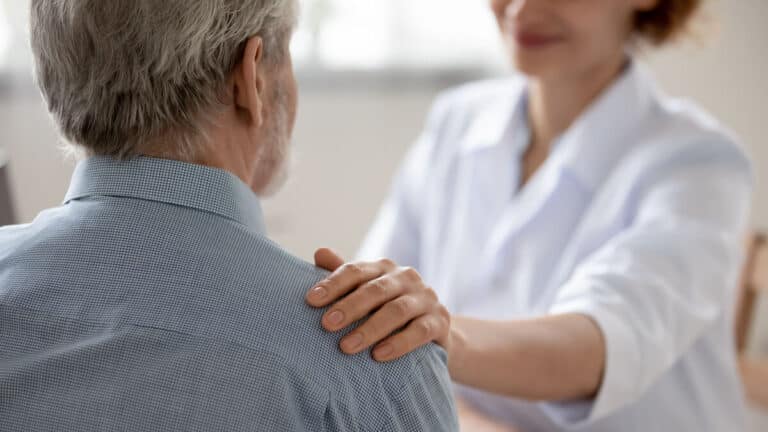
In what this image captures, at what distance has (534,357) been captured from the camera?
1.10m

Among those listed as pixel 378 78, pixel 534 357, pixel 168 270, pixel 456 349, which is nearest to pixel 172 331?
pixel 168 270

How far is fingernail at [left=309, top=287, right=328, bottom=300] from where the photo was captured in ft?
2.47

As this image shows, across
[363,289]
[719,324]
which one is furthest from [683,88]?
[363,289]

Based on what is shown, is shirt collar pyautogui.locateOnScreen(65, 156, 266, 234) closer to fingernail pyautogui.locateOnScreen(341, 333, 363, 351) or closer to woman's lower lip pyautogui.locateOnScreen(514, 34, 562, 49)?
fingernail pyautogui.locateOnScreen(341, 333, 363, 351)

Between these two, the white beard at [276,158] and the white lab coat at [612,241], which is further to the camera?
the white lab coat at [612,241]

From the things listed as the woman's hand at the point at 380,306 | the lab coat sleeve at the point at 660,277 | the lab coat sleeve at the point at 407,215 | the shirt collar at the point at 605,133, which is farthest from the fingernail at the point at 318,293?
the lab coat sleeve at the point at 407,215

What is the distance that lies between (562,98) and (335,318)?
3.09ft

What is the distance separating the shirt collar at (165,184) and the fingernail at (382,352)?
0.18 m

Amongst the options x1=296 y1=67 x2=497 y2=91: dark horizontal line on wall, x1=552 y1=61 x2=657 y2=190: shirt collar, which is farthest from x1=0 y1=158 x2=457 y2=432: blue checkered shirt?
x1=296 y1=67 x2=497 y2=91: dark horizontal line on wall

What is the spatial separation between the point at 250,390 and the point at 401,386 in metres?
0.14

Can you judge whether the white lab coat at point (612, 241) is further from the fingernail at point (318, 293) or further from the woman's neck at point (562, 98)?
the fingernail at point (318, 293)

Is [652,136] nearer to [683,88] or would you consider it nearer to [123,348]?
[123,348]

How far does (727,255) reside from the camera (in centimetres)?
129

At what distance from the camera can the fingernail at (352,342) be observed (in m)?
0.74
